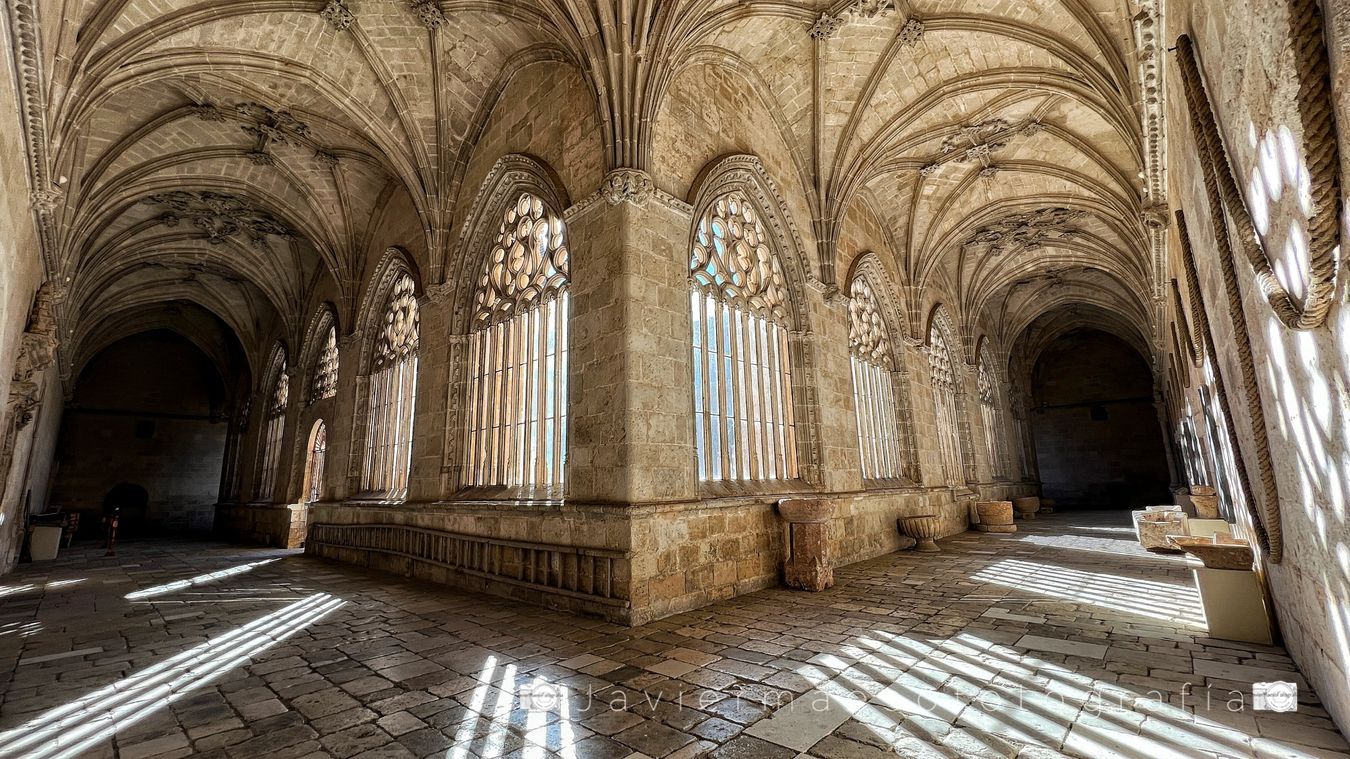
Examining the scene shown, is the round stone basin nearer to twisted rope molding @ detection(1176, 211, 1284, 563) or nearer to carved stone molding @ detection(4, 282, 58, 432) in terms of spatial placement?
twisted rope molding @ detection(1176, 211, 1284, 563)

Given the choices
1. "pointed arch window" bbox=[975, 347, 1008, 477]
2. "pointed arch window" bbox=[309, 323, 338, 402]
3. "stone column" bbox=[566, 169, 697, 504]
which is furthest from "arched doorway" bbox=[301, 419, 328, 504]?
"pointed arch window" bbox=[975, 347, 1008, 477]

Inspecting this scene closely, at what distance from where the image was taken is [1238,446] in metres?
4.09

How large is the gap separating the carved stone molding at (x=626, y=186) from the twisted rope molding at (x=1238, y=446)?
5.19m

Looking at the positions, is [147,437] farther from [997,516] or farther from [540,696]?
[997,516]

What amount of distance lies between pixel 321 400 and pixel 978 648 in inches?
608

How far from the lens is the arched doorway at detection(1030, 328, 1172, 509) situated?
23.9m

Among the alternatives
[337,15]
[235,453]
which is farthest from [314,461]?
[337,15]

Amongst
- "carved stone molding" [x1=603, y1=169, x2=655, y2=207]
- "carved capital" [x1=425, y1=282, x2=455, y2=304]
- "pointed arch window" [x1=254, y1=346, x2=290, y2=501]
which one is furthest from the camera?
"pointed arch window" [x1=254, y1=346, x2=290, y2=501]

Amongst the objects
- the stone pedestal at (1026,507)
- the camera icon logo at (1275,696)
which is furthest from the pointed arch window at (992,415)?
the camera icon logo at (1275,696)

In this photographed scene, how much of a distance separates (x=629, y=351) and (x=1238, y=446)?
206 inches

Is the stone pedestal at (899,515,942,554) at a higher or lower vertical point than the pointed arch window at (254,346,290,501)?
lower

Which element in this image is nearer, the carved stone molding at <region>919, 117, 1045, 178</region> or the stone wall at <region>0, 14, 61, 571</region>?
the stone wall at <region>0, 14, 61, 571</region>

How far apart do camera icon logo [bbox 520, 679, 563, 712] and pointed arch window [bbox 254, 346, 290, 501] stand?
15.8m

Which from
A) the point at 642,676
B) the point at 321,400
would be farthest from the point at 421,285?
the point at 642,676
